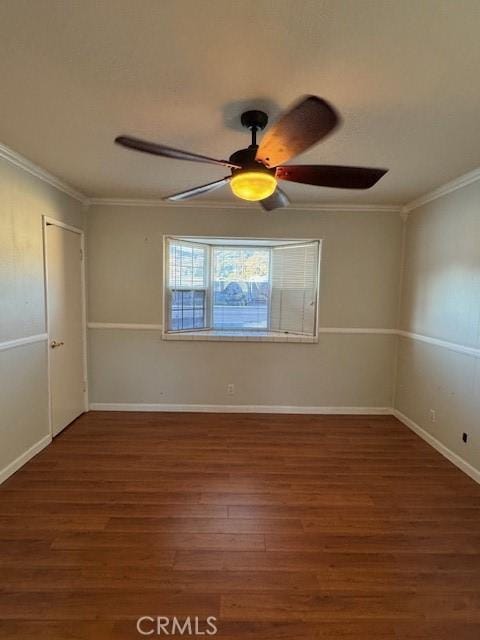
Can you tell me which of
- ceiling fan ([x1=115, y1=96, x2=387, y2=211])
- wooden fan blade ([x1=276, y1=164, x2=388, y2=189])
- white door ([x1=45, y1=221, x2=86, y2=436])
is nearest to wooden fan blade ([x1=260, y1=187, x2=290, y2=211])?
ceiling fan ([x1=115, y1=96, x2=387, y2=211])

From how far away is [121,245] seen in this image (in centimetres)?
384

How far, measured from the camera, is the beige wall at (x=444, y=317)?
9.12 feet

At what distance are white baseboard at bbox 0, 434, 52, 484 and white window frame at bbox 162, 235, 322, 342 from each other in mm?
1541

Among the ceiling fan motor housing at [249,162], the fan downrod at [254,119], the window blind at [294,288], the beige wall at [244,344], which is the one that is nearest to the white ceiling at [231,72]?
the fan downrod at [254,119]

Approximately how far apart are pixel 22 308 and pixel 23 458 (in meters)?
1.21

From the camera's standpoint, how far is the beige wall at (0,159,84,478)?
2520 mm

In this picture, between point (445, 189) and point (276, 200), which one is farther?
point (445, 189)

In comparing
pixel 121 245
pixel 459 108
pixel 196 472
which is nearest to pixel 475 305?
pixel 459 108

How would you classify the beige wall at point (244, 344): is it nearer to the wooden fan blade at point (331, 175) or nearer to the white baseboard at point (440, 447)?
the white baseboard at point (440, 447)

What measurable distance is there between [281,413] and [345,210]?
8.01 ft

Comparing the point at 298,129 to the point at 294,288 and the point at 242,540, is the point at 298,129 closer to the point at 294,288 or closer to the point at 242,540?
the point at 242,540

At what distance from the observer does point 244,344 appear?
3963 mm

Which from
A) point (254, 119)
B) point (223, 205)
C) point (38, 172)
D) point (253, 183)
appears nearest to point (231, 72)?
point (254, 119)

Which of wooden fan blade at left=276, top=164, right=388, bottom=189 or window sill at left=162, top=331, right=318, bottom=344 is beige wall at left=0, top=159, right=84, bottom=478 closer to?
window sill at left=162, top=331, right=318, bottom=344
